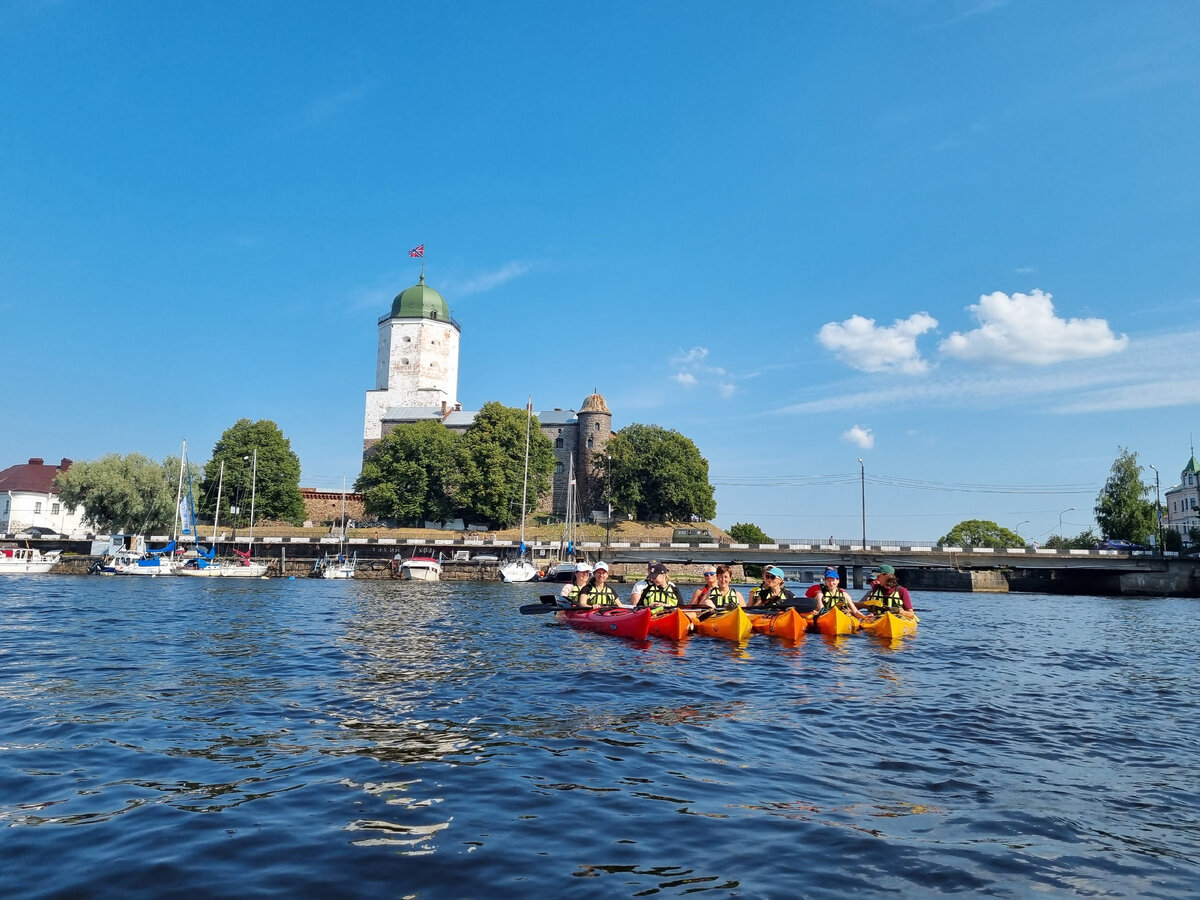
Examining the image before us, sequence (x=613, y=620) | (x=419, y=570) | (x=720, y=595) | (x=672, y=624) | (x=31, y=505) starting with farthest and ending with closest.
→ (x=31, y=505) < (x=419, y=570) < (x=720, y=595) < (x=613, y=620) < (x=672, y=624)

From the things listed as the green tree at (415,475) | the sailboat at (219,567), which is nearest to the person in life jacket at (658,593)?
the sailboat at (219,567)

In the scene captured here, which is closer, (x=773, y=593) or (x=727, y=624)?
(x=727, y=624)

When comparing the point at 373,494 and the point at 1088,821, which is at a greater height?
the point at 373,494

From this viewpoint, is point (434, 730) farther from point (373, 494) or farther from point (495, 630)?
point (373, 494)

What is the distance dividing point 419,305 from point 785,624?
97219 mm

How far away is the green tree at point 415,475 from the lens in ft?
281

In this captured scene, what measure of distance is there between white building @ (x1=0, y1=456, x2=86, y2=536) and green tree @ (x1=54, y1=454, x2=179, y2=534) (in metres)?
17.8

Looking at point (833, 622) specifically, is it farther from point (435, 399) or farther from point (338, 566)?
point (435, 399)

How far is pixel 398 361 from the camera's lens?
108 m

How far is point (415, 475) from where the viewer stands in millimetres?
85812

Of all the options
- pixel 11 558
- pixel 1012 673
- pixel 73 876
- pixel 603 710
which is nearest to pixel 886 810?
pixel 603 710

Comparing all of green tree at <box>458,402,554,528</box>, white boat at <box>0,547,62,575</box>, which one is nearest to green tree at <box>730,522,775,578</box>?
green tree at <box>458,402,554,528</box>

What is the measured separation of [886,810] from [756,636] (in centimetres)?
1437

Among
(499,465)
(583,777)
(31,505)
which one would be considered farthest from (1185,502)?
(31,505)
